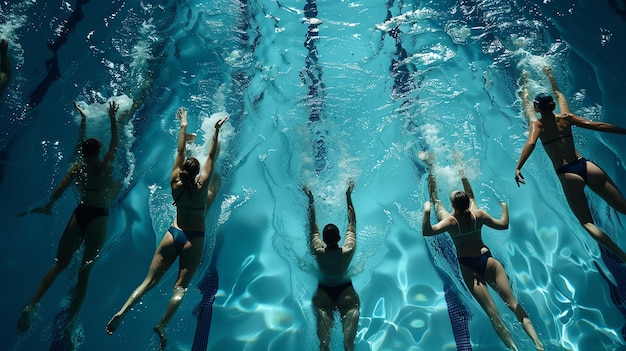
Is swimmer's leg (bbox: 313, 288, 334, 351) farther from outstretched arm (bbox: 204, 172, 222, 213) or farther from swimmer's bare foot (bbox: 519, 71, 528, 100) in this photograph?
swimmer's bare foot (bbox: 519, 71, 528, 100)

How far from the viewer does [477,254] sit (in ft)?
18.6

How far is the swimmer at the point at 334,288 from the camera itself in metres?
5.63

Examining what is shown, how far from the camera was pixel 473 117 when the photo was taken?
8.35 m

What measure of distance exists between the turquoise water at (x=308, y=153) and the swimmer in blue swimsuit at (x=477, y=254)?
0.80m

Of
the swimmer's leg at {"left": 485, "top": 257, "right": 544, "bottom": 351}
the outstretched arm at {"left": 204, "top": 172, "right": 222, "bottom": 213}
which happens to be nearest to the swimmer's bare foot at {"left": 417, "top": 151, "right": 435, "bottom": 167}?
the swimmer's leg at {"left": 485, "top": 257, "right": 544, "bottom": 351}

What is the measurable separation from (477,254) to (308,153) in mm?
3598

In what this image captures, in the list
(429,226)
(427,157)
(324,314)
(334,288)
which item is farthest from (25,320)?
(427,157)

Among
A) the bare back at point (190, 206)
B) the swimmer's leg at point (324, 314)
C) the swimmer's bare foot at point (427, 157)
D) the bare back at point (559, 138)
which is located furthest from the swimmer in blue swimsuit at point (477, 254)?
the bare back at point (190, 206)

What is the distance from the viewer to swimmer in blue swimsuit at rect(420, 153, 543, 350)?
17.8ft

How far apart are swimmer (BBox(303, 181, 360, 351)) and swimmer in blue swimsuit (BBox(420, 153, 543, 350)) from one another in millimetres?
944

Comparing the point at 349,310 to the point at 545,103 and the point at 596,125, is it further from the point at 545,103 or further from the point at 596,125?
the point at 596,125

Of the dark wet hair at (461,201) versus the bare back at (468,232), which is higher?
the dark wet hair at (461,201)

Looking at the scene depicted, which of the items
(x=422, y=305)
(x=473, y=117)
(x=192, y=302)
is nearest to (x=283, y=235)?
(x=192, y=302)

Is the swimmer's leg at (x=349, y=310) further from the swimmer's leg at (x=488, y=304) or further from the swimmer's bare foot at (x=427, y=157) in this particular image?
the swimmer's bare foot at (x=427, y=157)
